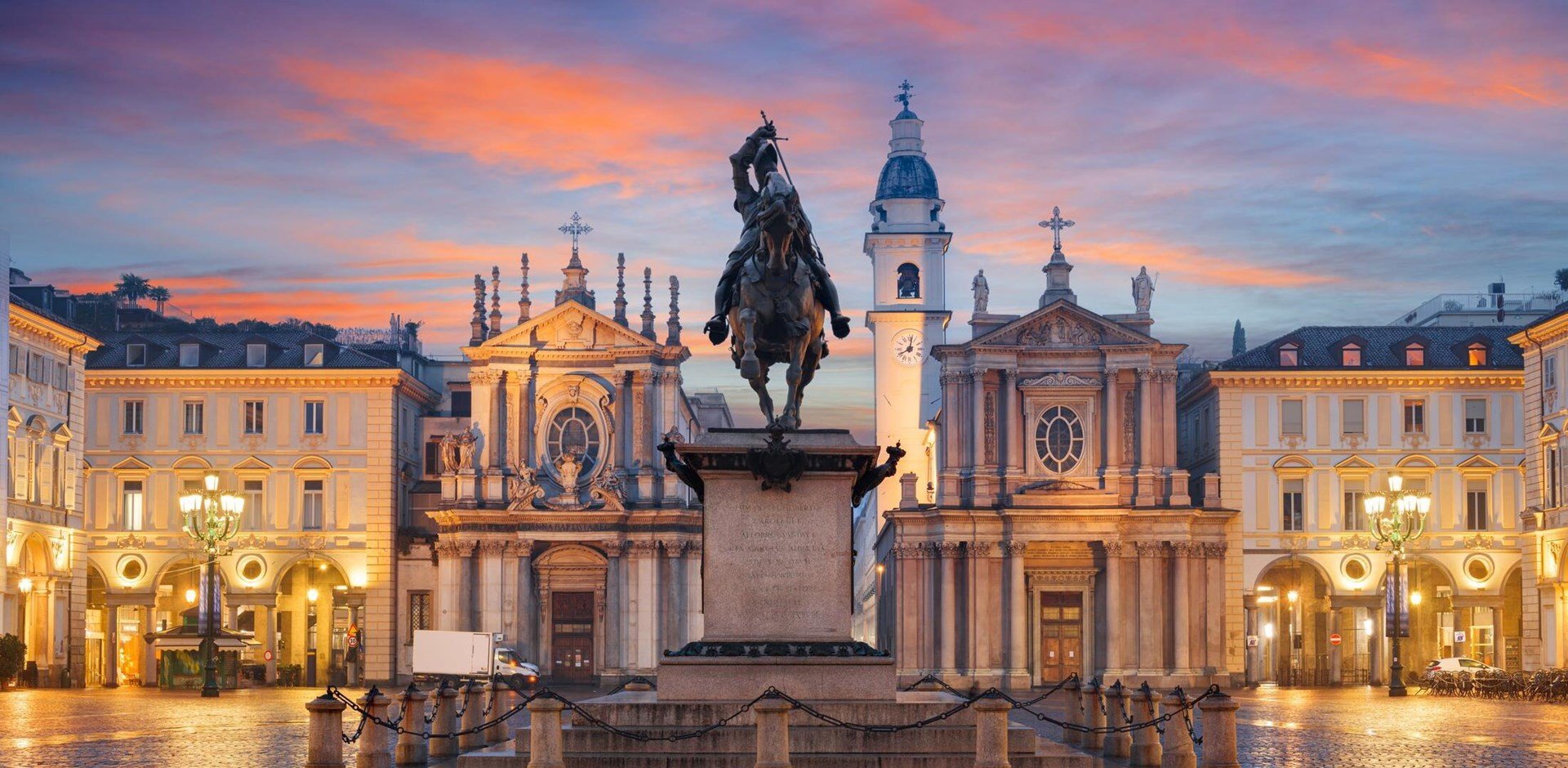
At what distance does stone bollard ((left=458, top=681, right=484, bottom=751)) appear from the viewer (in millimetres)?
29922

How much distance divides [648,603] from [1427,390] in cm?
3026

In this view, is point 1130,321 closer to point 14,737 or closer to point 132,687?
point 132,687

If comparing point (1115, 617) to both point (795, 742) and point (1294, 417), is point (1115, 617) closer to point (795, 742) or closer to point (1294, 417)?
point (1294, 417)

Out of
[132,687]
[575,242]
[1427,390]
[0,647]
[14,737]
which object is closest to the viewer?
[14,737]

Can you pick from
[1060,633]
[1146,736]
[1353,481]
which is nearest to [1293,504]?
[1353,481]

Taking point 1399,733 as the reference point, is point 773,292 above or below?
above

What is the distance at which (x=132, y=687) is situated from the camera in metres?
74.6

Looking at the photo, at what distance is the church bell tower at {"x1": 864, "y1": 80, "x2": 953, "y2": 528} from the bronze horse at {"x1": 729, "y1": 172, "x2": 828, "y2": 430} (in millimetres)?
76818

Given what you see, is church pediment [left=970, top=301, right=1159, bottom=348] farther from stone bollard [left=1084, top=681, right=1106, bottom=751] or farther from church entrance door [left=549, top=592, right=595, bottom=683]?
stone bollard [left=1084, top=681, right=1106, bottom=751]

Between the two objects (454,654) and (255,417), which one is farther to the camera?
(255,417)

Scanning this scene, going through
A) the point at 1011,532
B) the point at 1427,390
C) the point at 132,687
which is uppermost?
the point at 1427,390

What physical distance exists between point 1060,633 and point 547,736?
59.4 meters

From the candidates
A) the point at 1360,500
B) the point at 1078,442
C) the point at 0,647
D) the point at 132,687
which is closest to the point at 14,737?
the point at 0,647

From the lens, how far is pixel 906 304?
106188mm
